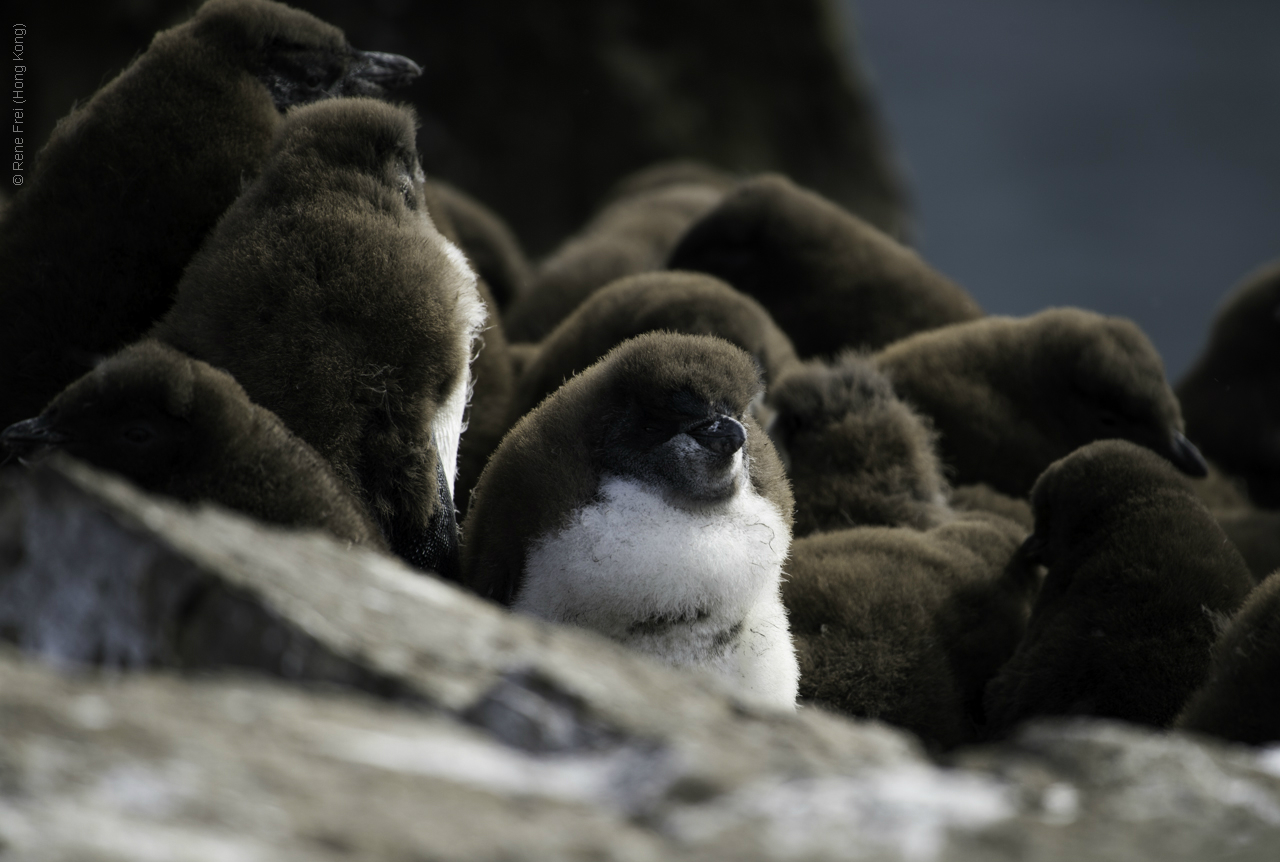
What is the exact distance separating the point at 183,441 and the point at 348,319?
0.73 m

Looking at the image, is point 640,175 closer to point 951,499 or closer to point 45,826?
point 951,499

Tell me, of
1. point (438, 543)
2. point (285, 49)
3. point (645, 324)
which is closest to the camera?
point (438, 543)

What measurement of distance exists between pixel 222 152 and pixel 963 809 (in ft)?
11.6

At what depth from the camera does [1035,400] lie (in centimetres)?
618

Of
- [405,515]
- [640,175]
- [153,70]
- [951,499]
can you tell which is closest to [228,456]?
[405,515]

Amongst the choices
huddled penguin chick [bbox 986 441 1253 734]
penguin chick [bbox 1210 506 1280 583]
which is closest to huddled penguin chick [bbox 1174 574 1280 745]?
huddled penguin chick [bbox 986 441 1253 734]

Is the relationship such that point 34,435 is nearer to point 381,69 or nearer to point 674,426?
point 674,426

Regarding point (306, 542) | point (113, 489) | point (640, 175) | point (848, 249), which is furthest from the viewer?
point (640, 175)

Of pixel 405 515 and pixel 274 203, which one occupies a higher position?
pixel 274 203

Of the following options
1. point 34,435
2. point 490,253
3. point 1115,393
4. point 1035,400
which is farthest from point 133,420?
point 490,253

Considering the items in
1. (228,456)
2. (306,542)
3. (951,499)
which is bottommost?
(951,499)

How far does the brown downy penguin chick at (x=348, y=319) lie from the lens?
394 centimetres

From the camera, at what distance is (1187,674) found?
13.8 feet

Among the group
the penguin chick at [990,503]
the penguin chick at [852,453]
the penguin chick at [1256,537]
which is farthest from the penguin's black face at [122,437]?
the penguin chick at [1256,537]
